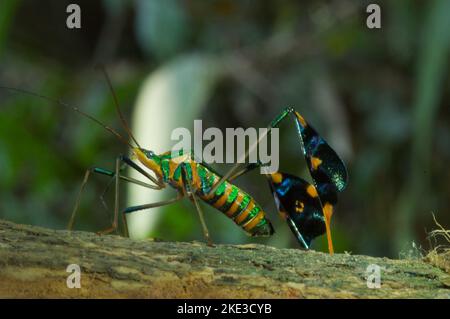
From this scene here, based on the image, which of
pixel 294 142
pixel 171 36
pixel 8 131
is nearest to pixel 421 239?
pixel 294 142

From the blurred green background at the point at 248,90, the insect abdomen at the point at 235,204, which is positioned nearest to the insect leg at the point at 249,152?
the insect abdomen at the point at 235,204

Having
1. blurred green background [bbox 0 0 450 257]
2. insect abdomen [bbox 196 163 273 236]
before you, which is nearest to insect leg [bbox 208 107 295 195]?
insect abdomen [bbox 196 163 273 236]

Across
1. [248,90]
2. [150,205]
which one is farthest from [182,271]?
[248,90]

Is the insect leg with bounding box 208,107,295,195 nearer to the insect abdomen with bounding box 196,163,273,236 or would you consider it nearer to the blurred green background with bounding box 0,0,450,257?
the insect abdomen with bounding box 196,163,273,236

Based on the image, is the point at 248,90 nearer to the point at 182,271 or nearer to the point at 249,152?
the point at 249,152

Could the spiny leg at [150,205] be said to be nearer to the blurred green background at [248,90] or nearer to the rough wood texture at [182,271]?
the rough wood texture at [182,271]
